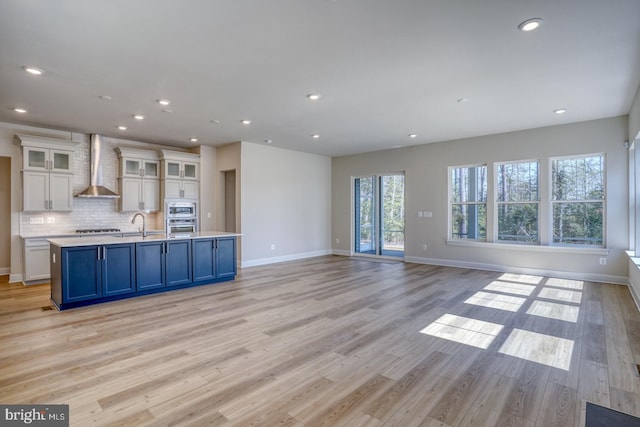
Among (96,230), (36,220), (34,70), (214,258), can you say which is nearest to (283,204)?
(214,258)

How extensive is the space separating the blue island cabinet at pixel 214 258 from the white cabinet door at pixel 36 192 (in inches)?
119

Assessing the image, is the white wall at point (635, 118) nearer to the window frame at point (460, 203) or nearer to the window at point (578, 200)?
the window at point (578, 200)

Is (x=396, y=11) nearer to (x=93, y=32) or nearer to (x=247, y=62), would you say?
(x=247, y=62)

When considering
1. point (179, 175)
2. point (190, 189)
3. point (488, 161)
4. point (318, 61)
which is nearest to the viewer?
point (318, 61)

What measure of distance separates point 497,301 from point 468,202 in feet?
10.2

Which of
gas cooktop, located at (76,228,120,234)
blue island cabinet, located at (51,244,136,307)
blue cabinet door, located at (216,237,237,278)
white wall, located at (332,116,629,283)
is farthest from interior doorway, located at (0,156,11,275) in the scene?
white wall, located at (332,116,629,283)

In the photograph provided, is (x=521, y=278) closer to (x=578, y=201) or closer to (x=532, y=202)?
(x=532, y=202)

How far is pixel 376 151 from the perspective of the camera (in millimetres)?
8531

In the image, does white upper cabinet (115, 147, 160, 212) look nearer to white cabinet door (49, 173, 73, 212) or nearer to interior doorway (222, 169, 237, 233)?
white cabinet door (49, 173, 73, 212)

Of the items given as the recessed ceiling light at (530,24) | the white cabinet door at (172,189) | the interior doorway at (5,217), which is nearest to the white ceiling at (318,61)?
the recessed ceiling light at (530,24)

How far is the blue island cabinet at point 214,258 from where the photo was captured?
5504 millimetres

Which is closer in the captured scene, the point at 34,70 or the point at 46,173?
the point at 34,70

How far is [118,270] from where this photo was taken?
461 centimetres

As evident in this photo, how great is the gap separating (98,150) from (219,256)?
3.46 meters
